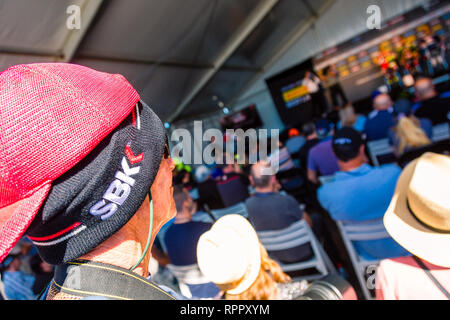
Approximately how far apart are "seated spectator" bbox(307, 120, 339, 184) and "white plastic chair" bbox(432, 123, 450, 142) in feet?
4.35

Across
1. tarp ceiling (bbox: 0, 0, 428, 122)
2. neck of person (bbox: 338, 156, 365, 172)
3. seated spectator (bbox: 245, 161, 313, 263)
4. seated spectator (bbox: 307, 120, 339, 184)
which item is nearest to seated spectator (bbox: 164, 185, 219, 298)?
seated spectator (bbox: 245, 161, 313, 263)

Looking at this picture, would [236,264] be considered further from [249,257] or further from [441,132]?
[441,132]

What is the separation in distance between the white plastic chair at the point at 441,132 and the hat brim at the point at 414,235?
8.83 feet

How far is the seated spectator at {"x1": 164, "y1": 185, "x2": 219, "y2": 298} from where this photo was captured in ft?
6.58

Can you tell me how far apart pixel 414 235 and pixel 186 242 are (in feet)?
5.39

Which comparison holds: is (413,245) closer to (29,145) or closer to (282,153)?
(29,145)

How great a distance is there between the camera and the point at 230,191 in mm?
3570

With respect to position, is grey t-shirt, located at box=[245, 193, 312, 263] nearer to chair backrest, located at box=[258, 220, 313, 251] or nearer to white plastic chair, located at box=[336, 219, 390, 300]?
chair backrest, located at box=[258, 220, 313, 251]

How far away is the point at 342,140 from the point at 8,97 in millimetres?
2247

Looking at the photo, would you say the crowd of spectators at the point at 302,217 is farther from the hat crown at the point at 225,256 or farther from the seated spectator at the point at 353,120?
the seated spectator at the point at 353,120

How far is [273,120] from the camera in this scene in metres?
10.6

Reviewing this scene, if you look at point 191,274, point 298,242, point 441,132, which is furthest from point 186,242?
point 441,132

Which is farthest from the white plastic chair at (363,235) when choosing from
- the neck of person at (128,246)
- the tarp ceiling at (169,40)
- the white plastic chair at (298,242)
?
the tarp ceiling at (169,40)
